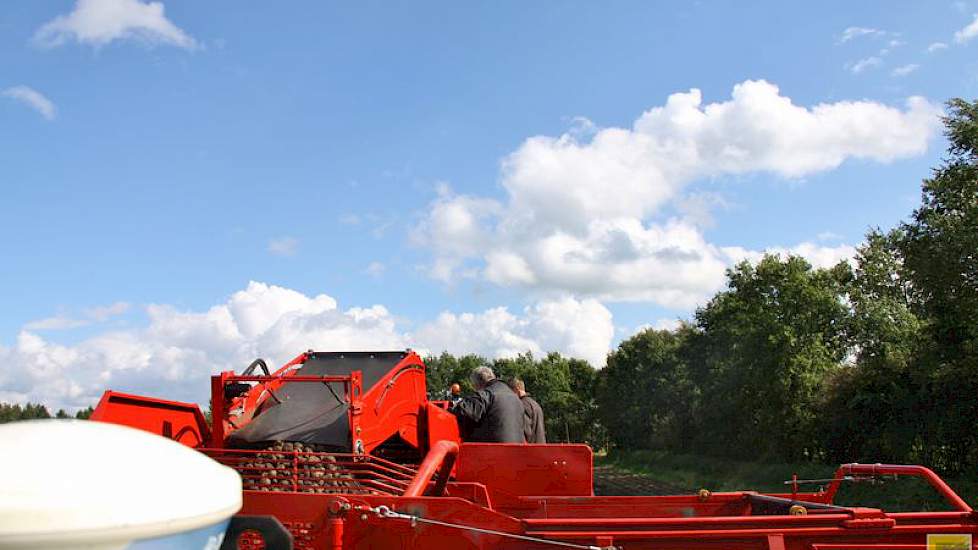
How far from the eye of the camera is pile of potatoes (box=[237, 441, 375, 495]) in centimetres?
538

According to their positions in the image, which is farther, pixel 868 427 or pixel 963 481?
pixel 868 427

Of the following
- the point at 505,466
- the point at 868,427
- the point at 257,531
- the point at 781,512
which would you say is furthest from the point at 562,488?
the point at 868,427

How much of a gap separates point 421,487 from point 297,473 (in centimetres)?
98

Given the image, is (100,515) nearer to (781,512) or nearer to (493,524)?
(493,524)

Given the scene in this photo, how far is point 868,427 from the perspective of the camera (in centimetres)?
2495

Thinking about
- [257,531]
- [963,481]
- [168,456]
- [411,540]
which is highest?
[168,456]

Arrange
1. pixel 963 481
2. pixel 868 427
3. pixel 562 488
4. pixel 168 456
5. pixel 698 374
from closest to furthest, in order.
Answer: pixel 168 456
pixel 562 488
pixel 963 481
pixel 868 427
pixel 698 374

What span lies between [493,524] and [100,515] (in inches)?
123

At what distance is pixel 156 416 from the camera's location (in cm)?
627

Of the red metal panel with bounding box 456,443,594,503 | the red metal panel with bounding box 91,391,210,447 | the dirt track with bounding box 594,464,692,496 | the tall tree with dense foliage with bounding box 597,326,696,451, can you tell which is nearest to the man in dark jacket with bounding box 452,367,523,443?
the red metal panel with bounding box 456,443,594,503

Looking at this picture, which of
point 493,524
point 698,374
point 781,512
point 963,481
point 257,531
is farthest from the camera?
point 698,374

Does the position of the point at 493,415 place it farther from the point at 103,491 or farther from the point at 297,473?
the point at 103,491

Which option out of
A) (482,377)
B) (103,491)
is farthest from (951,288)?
(103,491)

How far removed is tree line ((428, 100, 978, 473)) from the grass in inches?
45.0
